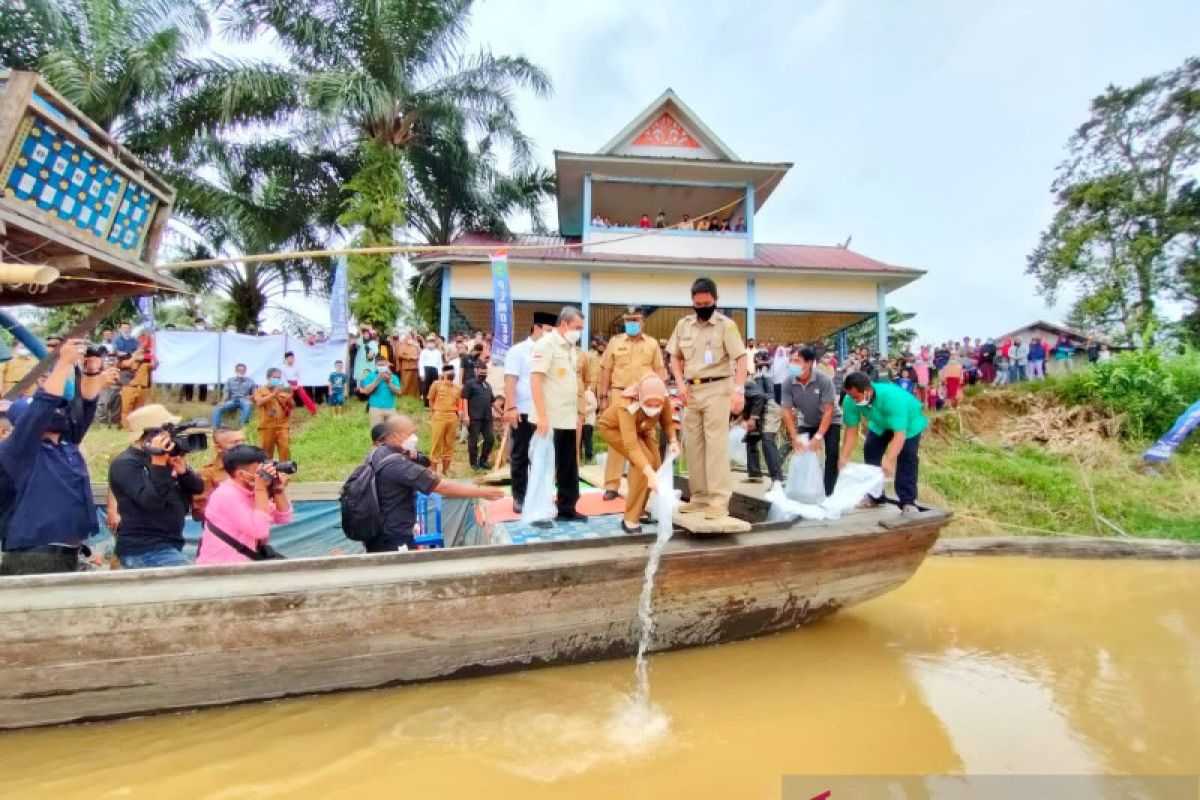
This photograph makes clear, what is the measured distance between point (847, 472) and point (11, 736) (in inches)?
202

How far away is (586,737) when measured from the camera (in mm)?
3092

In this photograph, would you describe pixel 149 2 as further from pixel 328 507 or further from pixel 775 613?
pixel 775 613

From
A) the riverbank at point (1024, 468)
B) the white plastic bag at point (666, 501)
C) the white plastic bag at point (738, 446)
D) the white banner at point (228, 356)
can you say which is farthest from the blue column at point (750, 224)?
the white plastic bag at point (666, 501)

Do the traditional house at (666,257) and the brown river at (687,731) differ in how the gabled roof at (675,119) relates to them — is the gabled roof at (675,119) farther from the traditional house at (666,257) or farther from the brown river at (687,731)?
the brown river at (687,731)

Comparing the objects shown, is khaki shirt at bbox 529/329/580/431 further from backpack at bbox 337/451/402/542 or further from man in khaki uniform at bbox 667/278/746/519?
backpack at bbox 337/451/402/542

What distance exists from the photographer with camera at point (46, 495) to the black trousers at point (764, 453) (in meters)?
5.47

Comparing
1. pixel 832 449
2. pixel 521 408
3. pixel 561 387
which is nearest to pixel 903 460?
pixel 832 449

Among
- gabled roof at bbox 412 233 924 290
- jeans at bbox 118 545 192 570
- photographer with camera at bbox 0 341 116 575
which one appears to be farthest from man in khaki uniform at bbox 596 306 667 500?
gabled roof at bbox 412 233 924 290

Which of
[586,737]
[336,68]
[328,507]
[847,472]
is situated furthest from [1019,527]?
[336,68]

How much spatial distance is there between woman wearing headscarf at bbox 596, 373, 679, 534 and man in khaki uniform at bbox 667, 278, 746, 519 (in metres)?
0.18

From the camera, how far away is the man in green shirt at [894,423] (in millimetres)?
4730

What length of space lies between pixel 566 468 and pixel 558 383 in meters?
0.64

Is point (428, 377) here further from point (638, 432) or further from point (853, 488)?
point (853, 488)

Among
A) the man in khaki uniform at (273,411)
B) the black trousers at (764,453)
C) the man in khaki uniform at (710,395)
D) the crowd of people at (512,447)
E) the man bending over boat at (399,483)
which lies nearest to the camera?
the crowd of people at (512,447)
